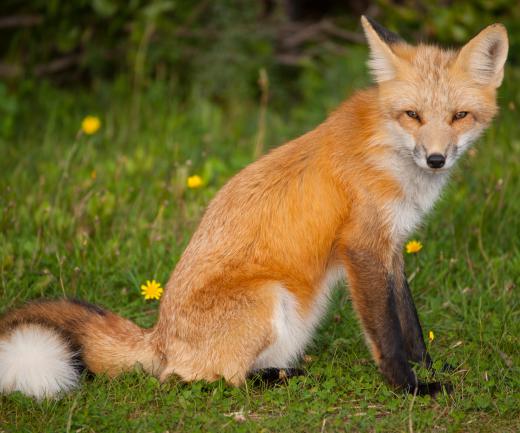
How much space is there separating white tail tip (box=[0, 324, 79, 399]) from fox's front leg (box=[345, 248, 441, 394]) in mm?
1589

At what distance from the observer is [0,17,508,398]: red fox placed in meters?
4.19

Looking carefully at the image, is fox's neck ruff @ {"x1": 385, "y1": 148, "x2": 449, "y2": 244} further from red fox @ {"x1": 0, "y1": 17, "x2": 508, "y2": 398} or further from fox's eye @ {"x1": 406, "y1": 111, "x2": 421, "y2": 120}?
fox's eye @ {"x1": 406, "y1": 111, "x2": 421, "y2": 120}

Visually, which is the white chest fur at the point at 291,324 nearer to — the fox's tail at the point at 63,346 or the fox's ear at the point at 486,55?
the fox's tail at the point at 63,346

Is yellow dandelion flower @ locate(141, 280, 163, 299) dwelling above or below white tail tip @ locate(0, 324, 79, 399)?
below

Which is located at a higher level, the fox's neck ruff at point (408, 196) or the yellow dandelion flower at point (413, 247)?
the fox's neck ruff at point (408, 196)

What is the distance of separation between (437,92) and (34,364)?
2.55m

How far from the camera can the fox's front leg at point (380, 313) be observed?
13.8 ft

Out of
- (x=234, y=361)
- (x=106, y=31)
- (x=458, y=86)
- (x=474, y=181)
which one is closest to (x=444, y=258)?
(x=474, y=181)

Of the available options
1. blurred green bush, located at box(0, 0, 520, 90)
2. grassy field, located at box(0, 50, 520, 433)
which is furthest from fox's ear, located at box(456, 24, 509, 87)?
blurred green bush, located at box(0, 0, 520, 90)

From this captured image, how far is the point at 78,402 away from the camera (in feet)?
13.4

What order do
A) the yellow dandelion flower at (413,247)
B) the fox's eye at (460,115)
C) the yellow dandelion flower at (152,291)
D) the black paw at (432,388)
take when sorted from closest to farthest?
the black paw at (432,388) < the fox's eye at (460,115) < the yellow dandelion flower at (152,291) < the yellow dandelion flower at (413,247)

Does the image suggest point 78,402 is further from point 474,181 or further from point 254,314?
point 474,181

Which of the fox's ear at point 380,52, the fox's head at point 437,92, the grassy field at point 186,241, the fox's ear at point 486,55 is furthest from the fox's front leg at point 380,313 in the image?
the fox's ear at point 486,55

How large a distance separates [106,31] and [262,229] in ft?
16.9
